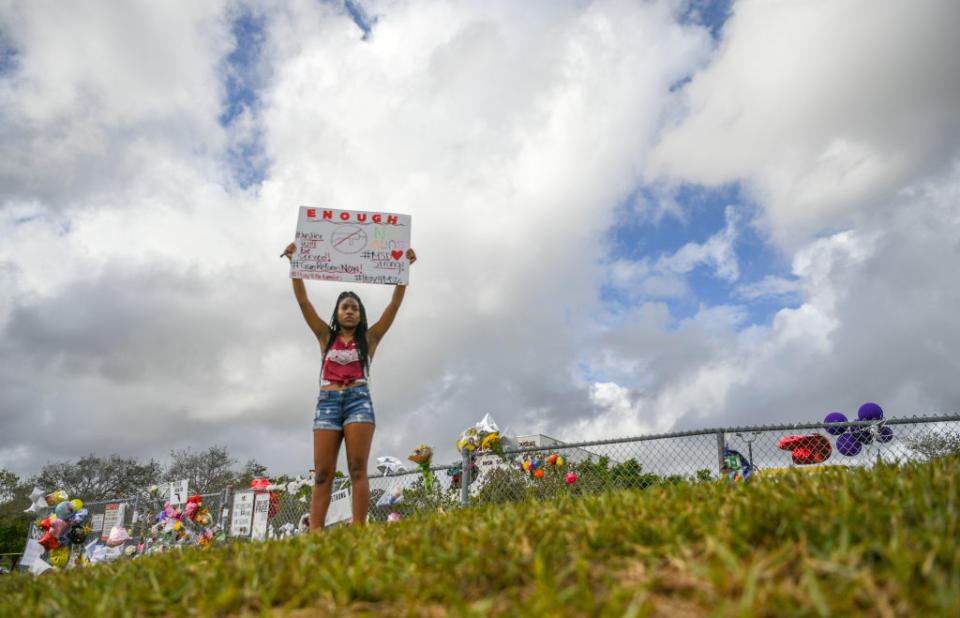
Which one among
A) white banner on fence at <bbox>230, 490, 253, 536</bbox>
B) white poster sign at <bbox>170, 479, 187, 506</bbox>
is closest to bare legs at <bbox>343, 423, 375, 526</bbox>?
white banner on fence at <bbox>230, 490, 253, 536</bbox>

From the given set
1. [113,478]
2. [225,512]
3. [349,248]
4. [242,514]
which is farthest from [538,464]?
[113,478]

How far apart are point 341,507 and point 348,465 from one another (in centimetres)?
169

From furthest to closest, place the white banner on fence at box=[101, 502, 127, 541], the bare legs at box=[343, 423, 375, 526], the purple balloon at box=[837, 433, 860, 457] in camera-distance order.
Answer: the white banner on fence at box=[101, 502, 127, 541] → the purple balloon at box=[837, 433, 860, 457] → the bare legs at box=[343, 423, 375, 526]

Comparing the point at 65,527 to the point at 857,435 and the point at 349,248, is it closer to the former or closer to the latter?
the point at 349,248

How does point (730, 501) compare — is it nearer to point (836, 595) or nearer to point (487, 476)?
point (836, 595)

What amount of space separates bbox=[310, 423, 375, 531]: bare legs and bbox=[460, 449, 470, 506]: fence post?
8.18ft

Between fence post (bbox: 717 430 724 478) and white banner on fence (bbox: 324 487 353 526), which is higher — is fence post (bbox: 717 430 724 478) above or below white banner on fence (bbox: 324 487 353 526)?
above

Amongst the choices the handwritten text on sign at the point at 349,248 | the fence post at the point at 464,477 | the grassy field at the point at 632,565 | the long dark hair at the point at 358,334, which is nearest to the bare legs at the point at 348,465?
the long dark hair at the point at 358,334

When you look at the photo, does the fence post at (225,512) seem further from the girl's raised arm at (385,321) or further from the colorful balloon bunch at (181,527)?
the girl's raised arm at (385,321)

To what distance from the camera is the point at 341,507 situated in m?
5.73

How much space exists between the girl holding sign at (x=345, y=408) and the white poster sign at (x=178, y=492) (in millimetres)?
7114

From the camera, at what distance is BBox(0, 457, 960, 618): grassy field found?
159 centimetres

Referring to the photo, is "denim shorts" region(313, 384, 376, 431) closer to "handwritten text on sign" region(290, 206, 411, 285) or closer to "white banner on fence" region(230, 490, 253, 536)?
"handwritten text on sign" region(290, 206, 411, 285)

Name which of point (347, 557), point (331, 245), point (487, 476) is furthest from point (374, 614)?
point (487, 476)
